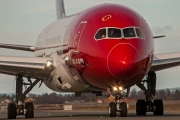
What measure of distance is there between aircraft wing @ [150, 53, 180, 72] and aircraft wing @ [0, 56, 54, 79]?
596 cm

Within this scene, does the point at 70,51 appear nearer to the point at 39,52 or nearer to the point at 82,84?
the point at 82,84

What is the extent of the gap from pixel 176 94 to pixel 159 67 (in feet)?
299

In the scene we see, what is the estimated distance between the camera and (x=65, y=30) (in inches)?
1449

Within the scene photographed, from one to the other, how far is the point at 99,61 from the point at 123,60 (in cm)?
143

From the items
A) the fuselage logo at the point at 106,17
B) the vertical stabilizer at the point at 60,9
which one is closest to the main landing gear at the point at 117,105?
the fuselage logo at the point at 106,17

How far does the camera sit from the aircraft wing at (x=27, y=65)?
34406 mm

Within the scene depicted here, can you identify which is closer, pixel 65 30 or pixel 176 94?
pixel 65 30

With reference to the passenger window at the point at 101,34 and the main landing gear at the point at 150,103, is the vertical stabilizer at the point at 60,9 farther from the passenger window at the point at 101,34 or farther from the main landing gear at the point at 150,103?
the passenger window at the point at 101,34

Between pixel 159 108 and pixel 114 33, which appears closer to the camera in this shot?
pixel 114 33

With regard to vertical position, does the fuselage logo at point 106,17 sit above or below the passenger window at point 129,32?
above

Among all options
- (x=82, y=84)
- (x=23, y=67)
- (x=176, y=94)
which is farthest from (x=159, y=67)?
(x=176, y=94)

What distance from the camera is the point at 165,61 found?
35.4m

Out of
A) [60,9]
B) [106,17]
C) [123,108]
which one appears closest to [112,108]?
[123,108]

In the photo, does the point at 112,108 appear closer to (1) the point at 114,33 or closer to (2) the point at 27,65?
(1) the point at 114,33
